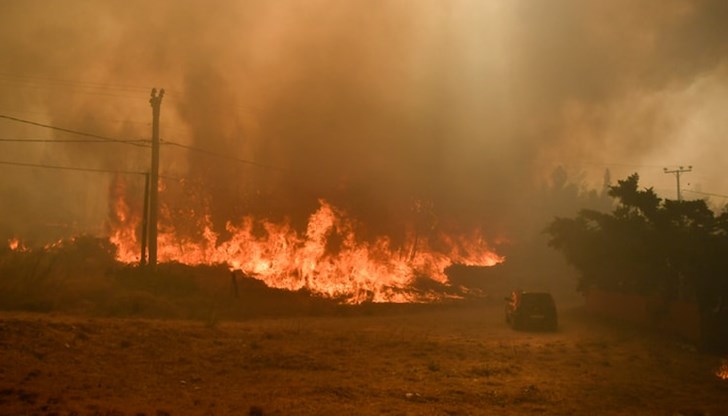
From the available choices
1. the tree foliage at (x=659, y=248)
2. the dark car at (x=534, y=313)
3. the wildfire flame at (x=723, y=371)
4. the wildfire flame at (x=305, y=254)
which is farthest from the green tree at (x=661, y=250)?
the wildfire flame at (x=305, y=254)

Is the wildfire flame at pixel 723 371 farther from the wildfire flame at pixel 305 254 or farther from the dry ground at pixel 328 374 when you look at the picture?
the wildfire flame at pixel 305 254

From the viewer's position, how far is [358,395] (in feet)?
40.4

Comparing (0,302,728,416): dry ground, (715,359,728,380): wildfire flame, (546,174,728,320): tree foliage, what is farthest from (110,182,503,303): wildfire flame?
(715,359,728,380): wildfire flame

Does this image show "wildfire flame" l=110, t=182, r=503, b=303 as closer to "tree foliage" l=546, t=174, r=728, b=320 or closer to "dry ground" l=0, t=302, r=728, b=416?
"tree foliage" l=546, t=174, r=728, b=320

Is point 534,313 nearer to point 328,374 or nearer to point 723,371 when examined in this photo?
point 723,371

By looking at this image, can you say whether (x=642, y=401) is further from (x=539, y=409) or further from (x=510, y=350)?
(x=510, y=350)

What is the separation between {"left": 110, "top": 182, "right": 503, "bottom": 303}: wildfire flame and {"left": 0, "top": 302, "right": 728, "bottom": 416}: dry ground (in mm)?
17283

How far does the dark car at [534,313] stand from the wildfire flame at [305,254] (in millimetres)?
12392

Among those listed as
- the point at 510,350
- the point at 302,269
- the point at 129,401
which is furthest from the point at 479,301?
the point at 129,401

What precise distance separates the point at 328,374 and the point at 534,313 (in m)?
14.6

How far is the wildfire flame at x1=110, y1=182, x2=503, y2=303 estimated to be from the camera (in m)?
39.0

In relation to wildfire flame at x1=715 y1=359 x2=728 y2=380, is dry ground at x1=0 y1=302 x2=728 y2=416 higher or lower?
higher

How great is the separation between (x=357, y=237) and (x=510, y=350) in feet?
84.7

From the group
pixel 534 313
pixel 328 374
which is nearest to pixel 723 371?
pixel 534 313
